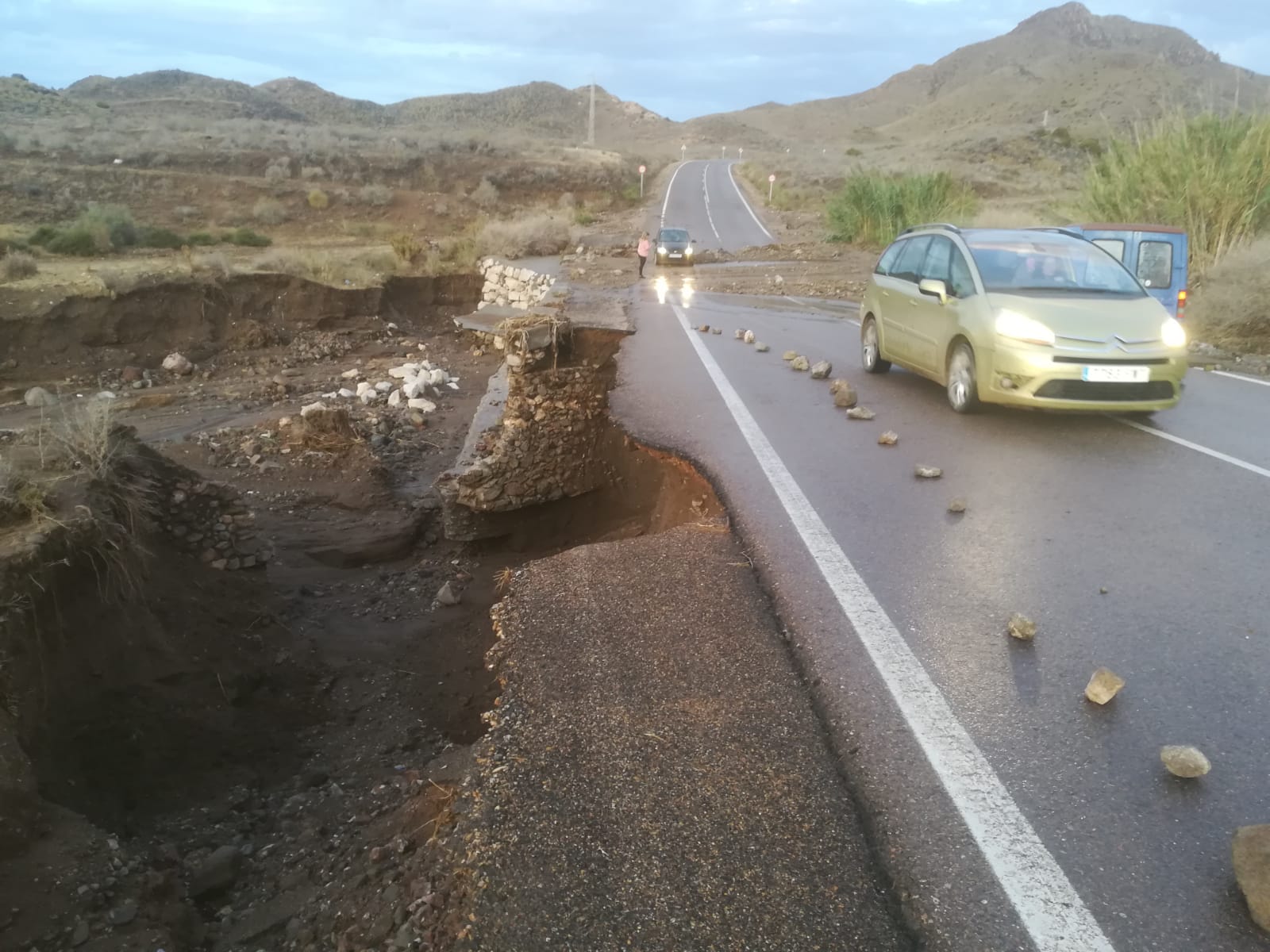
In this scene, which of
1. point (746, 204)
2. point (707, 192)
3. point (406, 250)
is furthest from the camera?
point (707, 192)

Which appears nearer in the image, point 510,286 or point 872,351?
point 872,351

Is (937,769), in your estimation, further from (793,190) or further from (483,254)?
(793,190)

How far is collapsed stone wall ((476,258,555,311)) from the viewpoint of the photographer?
20.9 m

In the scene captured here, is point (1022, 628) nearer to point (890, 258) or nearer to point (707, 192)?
point (890, 258)

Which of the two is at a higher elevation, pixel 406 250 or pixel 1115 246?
pixel 1115 246

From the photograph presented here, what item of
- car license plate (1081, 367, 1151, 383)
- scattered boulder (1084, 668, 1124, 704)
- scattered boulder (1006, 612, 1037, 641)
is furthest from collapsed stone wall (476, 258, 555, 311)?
scattered boulder (1084, 668, 1124, 704)

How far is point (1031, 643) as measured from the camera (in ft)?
13.1

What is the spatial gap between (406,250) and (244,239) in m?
8.48

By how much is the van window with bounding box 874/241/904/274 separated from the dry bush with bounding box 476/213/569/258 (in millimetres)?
17660

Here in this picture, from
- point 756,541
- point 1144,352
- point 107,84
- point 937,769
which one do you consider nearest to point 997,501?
point 756,541

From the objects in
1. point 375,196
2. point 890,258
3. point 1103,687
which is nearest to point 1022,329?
point 890,258

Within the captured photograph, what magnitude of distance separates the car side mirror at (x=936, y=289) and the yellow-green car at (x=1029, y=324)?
→ 12 mm

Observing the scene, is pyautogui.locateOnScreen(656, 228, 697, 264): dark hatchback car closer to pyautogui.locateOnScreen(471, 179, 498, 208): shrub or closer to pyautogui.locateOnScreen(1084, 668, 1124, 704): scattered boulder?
pyautogui.locateOnScreen(471, 179, 498, 208): shrub

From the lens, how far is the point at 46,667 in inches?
168
